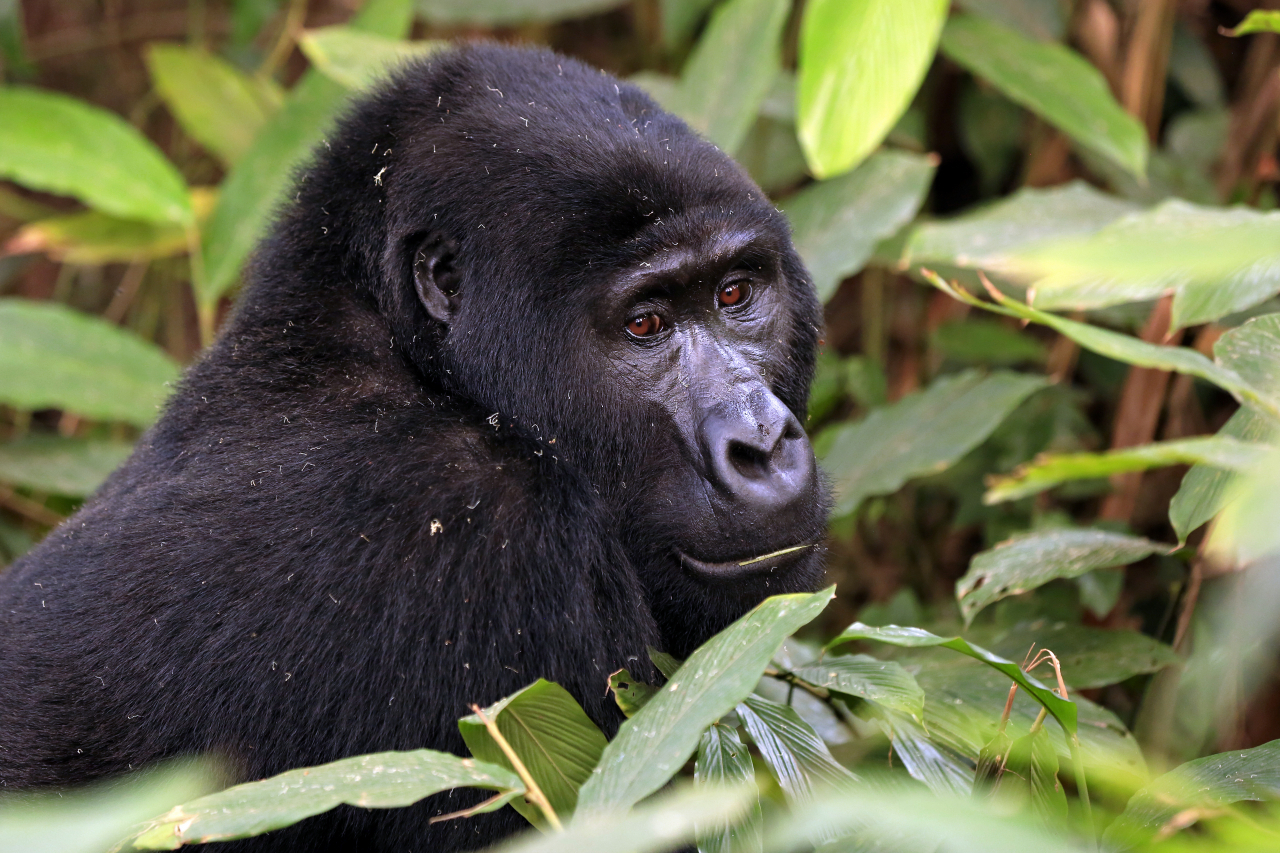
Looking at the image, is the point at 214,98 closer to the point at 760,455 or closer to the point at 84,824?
the point at 760,455

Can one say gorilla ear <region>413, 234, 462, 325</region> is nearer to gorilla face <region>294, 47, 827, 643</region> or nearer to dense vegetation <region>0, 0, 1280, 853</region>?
gorilla face <region>294, 47, 827, 643</region>

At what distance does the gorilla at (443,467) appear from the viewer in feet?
6.11

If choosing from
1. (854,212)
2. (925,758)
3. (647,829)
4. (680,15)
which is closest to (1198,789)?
(925,758)

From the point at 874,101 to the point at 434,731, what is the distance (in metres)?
1.67

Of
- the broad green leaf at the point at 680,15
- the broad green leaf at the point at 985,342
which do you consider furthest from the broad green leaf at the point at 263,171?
the broad green leaf at the point at 985,342

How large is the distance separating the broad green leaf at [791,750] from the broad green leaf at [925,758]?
5.4 inches

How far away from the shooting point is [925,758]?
1890 mm

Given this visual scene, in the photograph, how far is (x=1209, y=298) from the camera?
215 cm

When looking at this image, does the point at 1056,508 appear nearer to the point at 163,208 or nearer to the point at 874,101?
the point at 874,101

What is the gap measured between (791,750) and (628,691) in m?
0.26

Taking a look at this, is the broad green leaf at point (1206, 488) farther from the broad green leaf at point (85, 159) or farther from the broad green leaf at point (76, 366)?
the broad green leaf at point (85, 159)

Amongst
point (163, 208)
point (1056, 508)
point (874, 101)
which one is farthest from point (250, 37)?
point (1056, 508)

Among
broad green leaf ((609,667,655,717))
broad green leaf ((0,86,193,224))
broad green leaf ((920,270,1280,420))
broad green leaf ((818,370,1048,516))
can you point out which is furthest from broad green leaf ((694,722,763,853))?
broad green leaf ((0,86,193,224))

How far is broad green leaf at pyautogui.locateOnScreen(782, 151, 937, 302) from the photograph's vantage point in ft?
10.7
